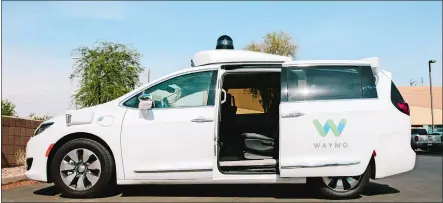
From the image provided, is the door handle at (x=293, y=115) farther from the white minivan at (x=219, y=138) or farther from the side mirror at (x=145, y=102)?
the side mirror at (x=145, y=102)

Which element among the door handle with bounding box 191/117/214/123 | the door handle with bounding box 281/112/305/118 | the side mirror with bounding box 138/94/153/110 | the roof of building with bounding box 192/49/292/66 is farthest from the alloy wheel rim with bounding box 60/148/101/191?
the door handle with bounding box 281/112/305/118

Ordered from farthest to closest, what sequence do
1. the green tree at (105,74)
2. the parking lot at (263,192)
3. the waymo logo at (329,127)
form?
the green tree at (105,74) → the waymo logo at (329,127) → the parking lot at (263,192)

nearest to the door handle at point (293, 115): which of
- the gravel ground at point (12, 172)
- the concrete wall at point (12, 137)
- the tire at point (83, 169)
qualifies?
the tire at point (83, 169)

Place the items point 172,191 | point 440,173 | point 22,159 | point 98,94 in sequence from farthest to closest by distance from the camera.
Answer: point 98,94, point 22,159, point 172,191, point 440,173

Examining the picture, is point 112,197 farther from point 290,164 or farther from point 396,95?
point 396,95

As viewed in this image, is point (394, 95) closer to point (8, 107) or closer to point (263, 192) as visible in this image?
point (263, 192)

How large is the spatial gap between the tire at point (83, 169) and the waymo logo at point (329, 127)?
2554 mm

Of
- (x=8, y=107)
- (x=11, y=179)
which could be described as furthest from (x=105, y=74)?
(x=11, y=179)

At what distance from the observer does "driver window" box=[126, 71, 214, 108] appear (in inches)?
Answer: 227

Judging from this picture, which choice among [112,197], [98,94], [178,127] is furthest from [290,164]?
[98,94]

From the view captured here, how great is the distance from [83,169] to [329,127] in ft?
10.1

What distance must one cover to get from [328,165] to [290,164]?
0.45 m

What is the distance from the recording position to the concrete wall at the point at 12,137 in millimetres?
10406

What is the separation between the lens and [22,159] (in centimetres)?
1079
